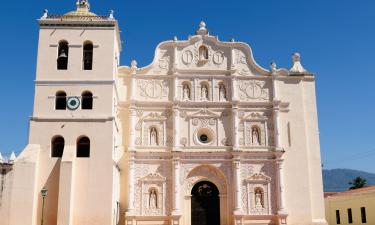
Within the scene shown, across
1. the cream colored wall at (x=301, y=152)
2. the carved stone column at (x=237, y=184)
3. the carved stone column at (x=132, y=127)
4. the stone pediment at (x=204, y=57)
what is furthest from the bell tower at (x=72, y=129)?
the cream colored wall at (x=301, y=152)

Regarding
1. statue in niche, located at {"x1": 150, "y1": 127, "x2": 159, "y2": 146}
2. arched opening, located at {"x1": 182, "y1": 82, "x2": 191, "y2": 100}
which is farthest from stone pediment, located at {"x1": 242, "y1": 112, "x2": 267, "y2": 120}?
statue in niche, located at {"x1": 150, "y1": 127, "x2": 159, "y2": 146}

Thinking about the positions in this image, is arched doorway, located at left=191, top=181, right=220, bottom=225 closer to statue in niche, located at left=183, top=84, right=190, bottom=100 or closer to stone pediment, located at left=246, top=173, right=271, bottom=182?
stone pediment, located at left=246, top=173, right=271, bottom=182

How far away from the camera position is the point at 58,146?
2292 centimetres

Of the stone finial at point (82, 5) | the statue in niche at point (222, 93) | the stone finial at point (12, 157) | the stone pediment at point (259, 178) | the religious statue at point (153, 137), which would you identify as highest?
the stone finial at point (82, 5)

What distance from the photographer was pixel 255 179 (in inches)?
999

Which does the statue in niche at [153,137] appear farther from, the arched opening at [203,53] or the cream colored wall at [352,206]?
the cream colored wall at [352,206]

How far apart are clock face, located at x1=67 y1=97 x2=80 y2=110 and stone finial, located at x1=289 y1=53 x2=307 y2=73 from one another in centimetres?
1186

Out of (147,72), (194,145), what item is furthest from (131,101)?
(194,145)

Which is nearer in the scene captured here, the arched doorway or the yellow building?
the arched doorway

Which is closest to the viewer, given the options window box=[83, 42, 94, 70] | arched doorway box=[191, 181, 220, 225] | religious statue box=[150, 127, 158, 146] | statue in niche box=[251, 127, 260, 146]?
window box=[83, 42, 94, 70]

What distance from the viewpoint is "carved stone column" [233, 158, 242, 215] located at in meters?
24.6

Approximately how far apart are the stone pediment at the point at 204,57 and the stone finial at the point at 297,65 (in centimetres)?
153

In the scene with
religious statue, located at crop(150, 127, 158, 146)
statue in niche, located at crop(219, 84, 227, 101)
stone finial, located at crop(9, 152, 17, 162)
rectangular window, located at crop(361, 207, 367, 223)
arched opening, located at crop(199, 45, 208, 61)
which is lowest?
rectangular window, located at crop(361, 207, 367, 223)

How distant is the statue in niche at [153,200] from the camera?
24688 mm
